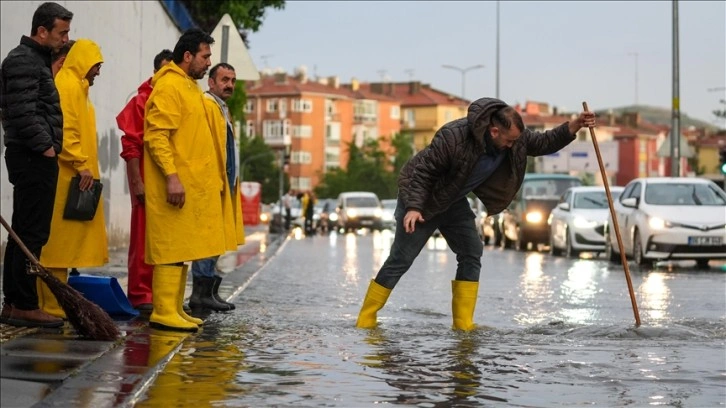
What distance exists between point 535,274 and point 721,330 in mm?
10667

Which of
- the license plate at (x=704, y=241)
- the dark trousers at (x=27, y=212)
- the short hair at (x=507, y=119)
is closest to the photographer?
the dark trousers at (x=27, y=212)

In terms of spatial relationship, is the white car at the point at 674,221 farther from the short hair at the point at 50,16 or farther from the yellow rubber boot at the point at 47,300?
the short hair at the point at 50,16

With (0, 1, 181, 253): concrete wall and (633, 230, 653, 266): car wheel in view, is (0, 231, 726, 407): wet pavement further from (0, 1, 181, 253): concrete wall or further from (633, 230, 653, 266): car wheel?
(0, 1, 181, 253): concrete wall

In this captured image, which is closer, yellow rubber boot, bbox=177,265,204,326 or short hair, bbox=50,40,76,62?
short hair, bbox=50,40,76,62

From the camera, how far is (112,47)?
2819cm

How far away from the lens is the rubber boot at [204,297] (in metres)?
13.4

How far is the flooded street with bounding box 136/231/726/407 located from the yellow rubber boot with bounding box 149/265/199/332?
0.70 feet

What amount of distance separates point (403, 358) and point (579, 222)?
23198 mm

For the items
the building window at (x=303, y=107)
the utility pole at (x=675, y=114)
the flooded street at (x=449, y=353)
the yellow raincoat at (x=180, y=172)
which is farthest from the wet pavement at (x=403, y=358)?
the building window at (x=303, y=107)

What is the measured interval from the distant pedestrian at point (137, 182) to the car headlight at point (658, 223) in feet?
47.3

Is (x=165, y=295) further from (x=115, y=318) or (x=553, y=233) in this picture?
(x=553, y=233)

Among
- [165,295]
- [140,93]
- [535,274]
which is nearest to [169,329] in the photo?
[165,295]

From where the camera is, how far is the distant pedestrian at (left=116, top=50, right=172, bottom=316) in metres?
12.1

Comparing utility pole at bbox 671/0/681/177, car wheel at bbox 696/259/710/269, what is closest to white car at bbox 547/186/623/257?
car wheel at bbox 696/259/710/269
